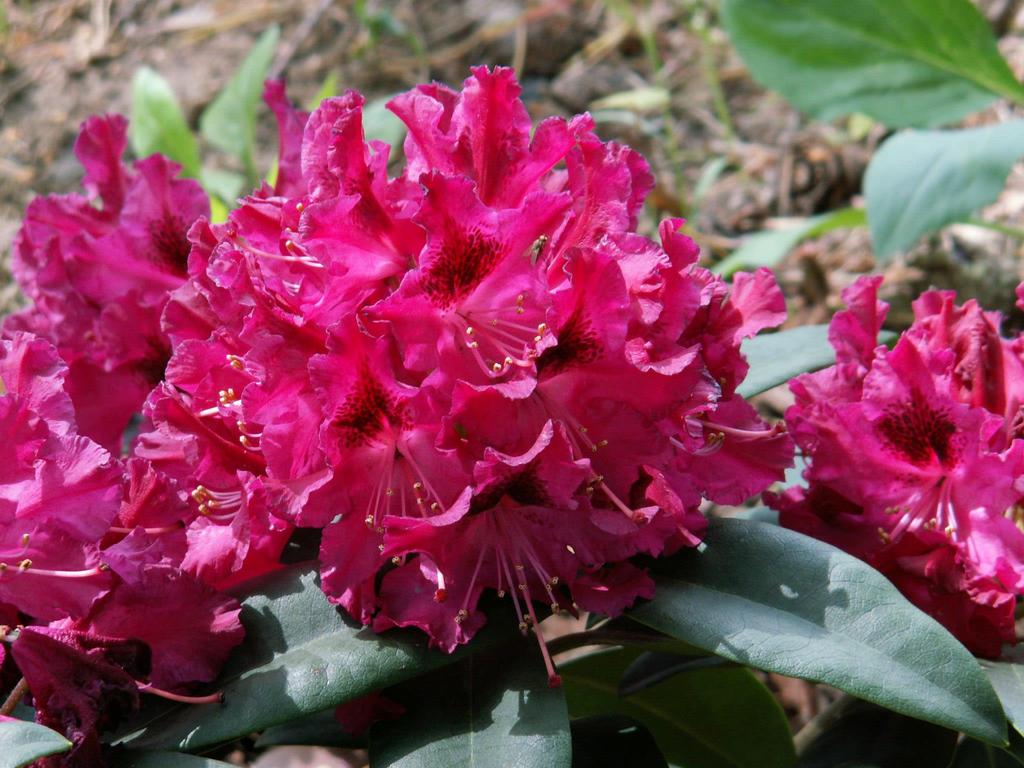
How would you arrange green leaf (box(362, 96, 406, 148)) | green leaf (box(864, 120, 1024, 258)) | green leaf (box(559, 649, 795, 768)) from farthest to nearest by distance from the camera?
green leaf (box(362, 96, 406, 148)) < green leaf (box(864, 120, 1024, 258)) < green leaf (box(559, 649, 795, 768))

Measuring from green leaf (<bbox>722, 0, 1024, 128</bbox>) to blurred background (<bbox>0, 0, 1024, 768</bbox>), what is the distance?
364 mm

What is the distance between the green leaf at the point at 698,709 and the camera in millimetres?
1193

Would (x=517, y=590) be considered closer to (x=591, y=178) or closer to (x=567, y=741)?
(x=567, y=741)

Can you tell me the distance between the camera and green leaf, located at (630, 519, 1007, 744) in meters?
0.81

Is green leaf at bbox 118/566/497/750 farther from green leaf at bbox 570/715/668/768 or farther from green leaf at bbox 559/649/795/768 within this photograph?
green leaf at bbox 559/649/795/768

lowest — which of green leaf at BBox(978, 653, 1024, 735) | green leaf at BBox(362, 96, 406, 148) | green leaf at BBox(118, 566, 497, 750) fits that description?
green leaf at BBox(978, 653, 1024, 735)

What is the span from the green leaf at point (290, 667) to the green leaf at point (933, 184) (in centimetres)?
111

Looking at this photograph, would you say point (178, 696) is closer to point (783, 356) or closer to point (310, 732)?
point (310, 732)

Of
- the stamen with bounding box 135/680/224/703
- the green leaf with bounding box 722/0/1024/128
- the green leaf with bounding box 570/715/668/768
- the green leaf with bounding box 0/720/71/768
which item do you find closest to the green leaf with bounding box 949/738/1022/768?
the green leaf with bounding box 570/715/668/768

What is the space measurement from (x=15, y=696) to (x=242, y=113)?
1606 mm

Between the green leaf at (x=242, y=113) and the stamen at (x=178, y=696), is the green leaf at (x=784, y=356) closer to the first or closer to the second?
the stamen at (x=178, y=696)

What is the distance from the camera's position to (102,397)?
1.17m

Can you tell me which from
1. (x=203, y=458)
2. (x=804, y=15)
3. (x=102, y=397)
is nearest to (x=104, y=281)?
(x=102, y=397)

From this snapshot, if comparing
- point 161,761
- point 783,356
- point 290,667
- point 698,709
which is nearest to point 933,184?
point 783,356
